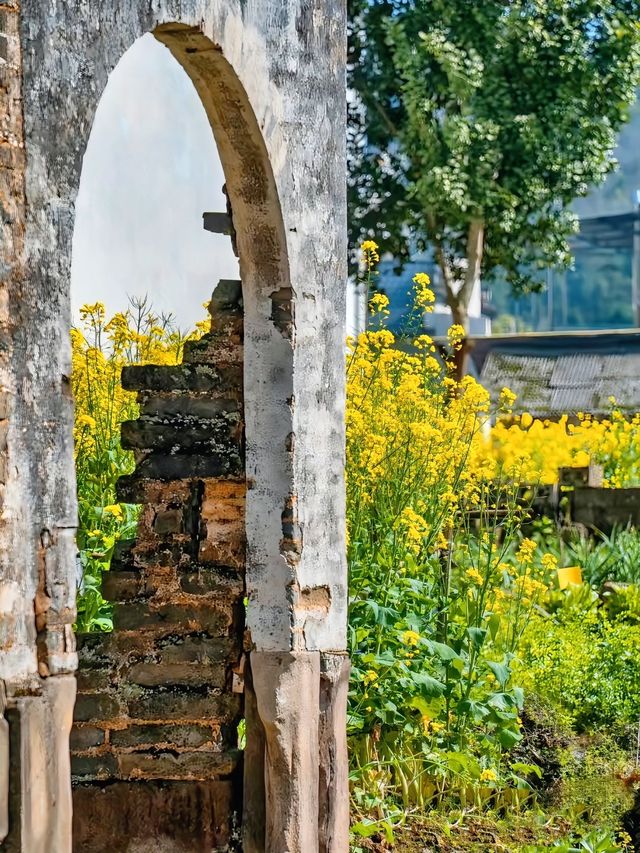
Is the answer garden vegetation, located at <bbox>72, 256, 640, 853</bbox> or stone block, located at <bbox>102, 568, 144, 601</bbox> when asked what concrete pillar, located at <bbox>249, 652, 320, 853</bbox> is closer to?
stone block, located at <bbox>102, 568, 144, 601</bbox>

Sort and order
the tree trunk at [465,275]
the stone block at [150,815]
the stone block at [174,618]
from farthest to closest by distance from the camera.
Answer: the tree trunk at [465,275] < the stone block at [174,618] < the stone block at [150,815]

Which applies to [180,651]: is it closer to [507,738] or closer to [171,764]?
[171,764]

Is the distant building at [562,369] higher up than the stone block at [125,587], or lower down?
higher up

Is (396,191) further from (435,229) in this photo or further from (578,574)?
(578,574)

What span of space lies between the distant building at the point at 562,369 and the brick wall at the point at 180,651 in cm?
1382

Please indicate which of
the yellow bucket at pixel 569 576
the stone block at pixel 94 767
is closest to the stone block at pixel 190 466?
the stone block at pixel 94 767

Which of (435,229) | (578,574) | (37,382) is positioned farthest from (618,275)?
(37,382)

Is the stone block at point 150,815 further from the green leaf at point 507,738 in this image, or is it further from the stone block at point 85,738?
the green leaf at point 507,738

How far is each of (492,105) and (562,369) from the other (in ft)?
17.8

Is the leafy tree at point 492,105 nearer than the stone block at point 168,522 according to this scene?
No

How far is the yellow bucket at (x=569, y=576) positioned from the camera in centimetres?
850

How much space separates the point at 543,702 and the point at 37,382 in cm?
418

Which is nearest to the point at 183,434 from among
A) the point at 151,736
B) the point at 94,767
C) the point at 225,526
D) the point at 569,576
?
the point at 225,526

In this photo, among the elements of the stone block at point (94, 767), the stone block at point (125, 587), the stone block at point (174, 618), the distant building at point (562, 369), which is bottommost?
the stone block at point (94, 767)
